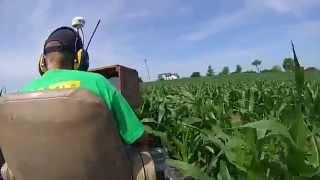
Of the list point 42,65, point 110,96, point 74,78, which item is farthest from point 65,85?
point 42,65

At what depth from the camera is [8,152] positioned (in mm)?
2350

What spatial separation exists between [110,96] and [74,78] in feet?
0.67

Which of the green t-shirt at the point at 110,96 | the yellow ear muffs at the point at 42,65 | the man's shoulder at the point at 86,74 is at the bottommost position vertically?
the green t-shirt at the point at 110,96

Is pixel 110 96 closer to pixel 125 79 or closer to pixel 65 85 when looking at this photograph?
pixel 65 85

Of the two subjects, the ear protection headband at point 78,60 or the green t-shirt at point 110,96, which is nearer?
the green t-shirt at point 110,96

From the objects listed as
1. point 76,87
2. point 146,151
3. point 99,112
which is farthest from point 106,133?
point 146,151

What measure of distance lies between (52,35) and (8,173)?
661 millimetres

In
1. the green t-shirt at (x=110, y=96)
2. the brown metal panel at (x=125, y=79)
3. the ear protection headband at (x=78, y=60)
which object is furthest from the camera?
the brown metal panel at (x=125, y=79)

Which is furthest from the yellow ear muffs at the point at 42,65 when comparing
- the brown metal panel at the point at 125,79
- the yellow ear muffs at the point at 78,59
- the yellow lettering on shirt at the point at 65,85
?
the brown metal panel at the point at 125,79

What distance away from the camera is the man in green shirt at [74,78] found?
233 centimetres

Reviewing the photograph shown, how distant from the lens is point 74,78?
7.93 ft

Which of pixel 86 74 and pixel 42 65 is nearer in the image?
pixel 86 74

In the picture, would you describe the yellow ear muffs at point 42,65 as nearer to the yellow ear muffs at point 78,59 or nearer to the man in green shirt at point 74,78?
the man in green shirt at point 74,78

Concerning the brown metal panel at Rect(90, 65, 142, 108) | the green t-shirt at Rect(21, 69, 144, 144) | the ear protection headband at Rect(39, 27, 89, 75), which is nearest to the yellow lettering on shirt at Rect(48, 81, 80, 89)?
the green t-shirt at Rect(21, 69, 144, 144)
